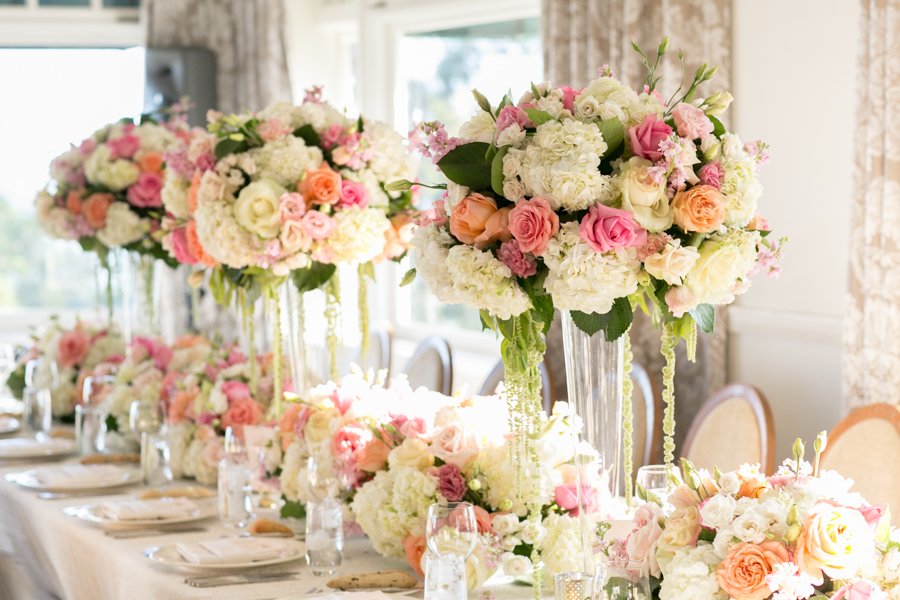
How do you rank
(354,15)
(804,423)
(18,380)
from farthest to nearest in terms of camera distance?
(354,15)
(18,380)
(804,423)

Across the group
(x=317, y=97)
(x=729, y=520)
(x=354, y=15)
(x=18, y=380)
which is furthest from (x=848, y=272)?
(x=354, y=15)

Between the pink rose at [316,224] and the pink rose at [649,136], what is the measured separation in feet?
3.83

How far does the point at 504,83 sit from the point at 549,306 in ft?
11.6

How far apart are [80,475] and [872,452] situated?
195cm

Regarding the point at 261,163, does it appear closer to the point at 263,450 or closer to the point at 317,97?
the point at 317,97

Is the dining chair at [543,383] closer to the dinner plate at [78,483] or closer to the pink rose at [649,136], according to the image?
the dinner plate at [78,483]

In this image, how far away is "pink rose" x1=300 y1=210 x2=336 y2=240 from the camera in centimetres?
305

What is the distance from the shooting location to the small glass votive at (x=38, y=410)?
4.12 meters

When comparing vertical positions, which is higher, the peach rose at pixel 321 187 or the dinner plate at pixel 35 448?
the peach rose at pixel 321 187

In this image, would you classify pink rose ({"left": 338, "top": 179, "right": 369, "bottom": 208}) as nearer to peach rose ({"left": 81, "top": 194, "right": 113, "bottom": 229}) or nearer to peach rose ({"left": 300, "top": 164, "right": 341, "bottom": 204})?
peach rose ({"left": 300, "top": 164, "right": 341, "bottom": 204})

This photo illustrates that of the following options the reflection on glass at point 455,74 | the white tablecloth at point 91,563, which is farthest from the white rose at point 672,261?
the reflection on glass at point 455,74

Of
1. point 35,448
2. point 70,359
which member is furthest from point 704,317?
point 70,359

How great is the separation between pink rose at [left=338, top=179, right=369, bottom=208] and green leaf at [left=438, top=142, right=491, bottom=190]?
100cm

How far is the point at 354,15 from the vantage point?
21.0 feet
